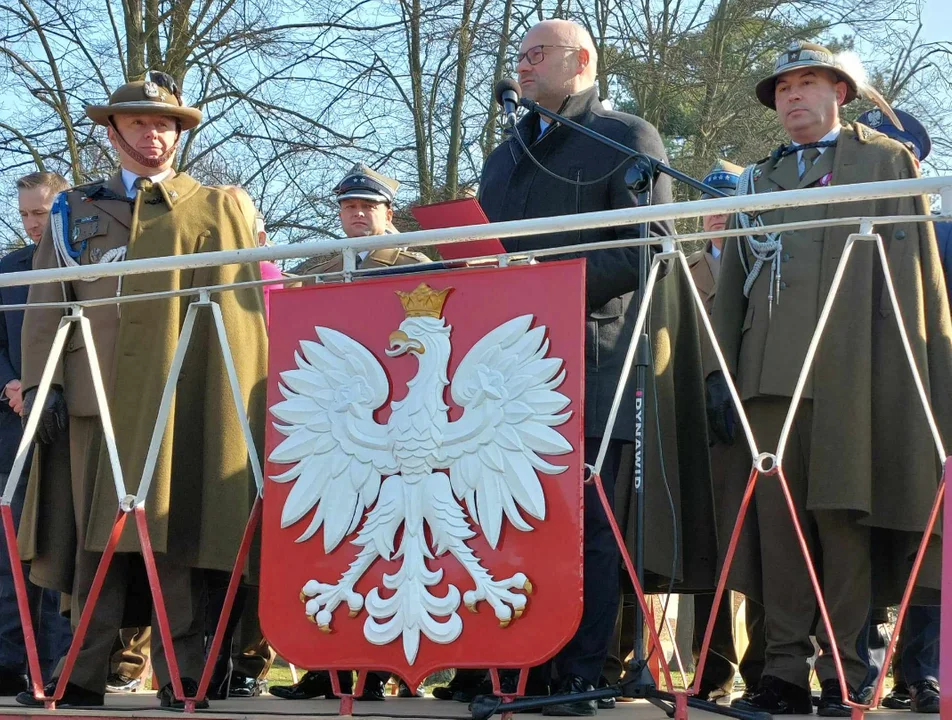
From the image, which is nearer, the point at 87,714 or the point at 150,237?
the point at 87,714

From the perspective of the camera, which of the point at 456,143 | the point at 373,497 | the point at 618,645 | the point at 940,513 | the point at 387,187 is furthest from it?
the point at 456,143

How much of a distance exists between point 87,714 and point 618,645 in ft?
7.32

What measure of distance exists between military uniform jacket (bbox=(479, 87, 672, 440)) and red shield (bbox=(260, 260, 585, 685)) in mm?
717

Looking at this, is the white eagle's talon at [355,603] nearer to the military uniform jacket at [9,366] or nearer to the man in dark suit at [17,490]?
the man in dark suit at [17,490]

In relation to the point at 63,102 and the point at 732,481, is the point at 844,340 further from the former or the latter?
the point at 63,102

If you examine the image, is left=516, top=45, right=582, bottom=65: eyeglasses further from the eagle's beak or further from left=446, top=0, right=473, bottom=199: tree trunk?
left=446, top=0, right=473, bottom=199: tree trunk

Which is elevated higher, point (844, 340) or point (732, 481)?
point (844, 340)

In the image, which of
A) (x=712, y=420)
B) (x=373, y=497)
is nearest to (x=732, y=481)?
(x=712, y=420)

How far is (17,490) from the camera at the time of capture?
533 cm

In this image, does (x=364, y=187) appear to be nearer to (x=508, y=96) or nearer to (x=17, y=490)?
(x=17, y=490)

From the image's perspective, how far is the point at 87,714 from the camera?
3.62 meters

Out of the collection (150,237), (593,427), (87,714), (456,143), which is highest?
(456,143)

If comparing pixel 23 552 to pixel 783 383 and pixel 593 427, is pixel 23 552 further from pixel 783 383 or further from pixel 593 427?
pixel 783 383

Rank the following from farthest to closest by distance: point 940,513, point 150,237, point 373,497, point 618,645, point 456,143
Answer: point 456,143 < point 618,645 < point 150,237 < point 940,513 < point 373,497
